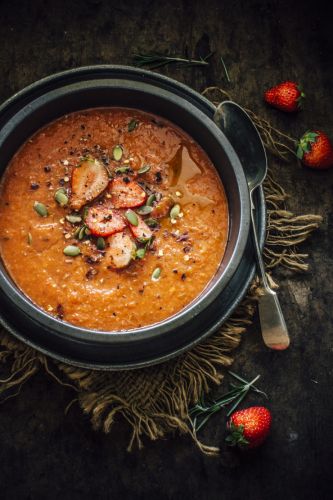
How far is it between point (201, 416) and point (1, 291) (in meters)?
1.05

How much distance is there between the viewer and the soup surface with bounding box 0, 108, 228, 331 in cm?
248

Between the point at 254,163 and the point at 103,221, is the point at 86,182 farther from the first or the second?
the point at 254,163

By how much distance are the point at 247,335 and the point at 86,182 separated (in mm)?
1006

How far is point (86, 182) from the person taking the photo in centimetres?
257

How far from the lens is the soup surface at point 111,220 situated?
2484 mm

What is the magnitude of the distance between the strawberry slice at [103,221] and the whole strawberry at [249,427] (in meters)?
0.99

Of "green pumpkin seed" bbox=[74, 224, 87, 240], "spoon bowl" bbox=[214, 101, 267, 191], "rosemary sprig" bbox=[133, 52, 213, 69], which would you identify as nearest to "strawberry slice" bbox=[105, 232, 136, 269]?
"green pumpkin seed" bbox=[74, 224, 87, 240]

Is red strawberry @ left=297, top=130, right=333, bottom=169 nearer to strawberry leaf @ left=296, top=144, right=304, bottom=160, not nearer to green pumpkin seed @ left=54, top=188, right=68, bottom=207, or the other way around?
strawberry leaf @ left=296, top=144, right=304, bottom=160

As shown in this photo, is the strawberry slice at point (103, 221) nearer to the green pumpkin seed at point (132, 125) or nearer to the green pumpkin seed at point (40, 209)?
the green pumpkin seed at point (40, 209)

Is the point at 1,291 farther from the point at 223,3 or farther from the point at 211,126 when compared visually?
the point at 223,3

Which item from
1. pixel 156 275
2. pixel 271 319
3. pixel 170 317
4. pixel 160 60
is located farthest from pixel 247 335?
pixel 160 60

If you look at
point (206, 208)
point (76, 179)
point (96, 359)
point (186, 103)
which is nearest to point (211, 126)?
point (186, 103)

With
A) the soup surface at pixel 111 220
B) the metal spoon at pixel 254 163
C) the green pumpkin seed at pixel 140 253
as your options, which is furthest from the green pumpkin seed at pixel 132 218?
the metal spoon at pixel 254 163

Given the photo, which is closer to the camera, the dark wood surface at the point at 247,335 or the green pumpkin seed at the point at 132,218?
the green pumpkin seed at the point at 132,218
